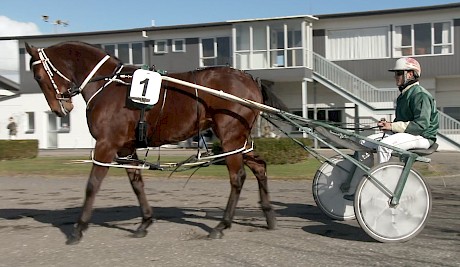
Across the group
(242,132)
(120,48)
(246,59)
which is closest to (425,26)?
(246,59)

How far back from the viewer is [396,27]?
107 feet

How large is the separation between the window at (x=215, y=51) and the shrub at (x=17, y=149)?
46.0ft

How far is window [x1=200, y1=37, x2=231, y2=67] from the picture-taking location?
3606 cm

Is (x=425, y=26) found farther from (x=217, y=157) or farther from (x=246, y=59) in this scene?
(x=217, y=157)

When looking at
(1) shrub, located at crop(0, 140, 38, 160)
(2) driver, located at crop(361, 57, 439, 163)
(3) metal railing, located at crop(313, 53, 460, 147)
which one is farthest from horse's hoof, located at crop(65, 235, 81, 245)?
(3) metal railing, located at crop(313, 53, 460, 147)

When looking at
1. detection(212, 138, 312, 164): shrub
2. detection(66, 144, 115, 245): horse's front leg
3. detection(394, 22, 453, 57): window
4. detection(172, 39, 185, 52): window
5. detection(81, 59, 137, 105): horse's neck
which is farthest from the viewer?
detection(172, 39, 185, 52): window

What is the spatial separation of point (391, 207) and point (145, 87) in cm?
335

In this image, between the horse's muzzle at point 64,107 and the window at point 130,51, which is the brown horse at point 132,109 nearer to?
the horse's muzzle at point 64,107

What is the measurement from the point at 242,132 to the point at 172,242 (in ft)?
5.56

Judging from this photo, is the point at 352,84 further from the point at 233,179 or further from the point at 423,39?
the point at 233,179

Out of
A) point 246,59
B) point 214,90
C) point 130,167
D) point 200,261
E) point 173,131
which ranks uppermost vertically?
point 246,59

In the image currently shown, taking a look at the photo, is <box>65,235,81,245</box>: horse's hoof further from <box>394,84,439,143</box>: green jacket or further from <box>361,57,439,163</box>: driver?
<box>394,84,439,143</box>: green jacket

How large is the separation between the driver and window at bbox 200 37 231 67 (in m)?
28.7

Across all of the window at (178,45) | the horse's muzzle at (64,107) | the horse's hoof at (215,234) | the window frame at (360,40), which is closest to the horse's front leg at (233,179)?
the horse's hoof at (215,234)
